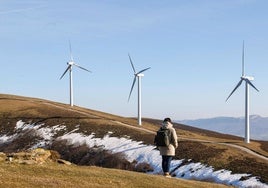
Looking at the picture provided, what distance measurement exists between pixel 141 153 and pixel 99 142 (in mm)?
11711

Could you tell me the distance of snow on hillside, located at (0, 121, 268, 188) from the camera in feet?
164

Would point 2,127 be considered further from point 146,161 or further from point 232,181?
point 232,181

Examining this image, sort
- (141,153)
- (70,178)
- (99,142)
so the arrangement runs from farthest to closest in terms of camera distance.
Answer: (99,142) → (141,153) → (70,178)

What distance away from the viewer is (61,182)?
908 inches

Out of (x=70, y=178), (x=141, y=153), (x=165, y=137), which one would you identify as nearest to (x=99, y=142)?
(x=141, y=153)

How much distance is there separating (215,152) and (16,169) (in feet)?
129

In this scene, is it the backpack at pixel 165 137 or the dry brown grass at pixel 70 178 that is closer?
the dry brown grass at pixel 70 178

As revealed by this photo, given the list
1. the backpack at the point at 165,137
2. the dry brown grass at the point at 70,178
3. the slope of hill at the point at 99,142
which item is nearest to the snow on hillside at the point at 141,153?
the slope of hill at the point at 99,142

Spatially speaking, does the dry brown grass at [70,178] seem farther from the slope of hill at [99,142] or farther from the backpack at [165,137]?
the slope of hill at [99,142]

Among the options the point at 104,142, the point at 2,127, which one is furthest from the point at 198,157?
the point at 2,127

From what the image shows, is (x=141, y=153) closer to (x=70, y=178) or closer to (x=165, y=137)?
(x=165, y=137)

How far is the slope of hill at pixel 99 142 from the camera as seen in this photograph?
2163 inches

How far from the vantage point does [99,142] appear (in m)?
74.5

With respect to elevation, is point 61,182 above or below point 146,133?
above
